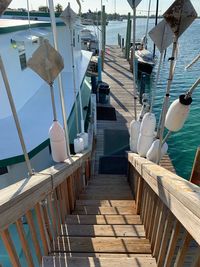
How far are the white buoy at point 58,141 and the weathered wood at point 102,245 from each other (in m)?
0.81

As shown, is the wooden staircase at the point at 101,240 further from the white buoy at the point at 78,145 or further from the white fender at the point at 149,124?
the white fender at the point at 149,124

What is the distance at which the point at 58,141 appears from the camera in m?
2.40

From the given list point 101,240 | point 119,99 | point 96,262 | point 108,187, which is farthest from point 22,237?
point 119,99

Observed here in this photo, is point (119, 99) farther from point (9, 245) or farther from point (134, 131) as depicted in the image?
point (9, 245)

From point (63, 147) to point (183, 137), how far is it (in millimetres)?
7878

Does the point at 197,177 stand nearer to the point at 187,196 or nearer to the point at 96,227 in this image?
the point at 96,227

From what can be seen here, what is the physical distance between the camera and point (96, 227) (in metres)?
2.74

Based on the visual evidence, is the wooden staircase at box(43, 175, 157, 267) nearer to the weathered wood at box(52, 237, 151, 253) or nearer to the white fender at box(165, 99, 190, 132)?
the weathered wood at box(52, 237, 151, 253)

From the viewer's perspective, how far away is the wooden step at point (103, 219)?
290 cm

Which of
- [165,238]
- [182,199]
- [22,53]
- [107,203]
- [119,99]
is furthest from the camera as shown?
[119,99]

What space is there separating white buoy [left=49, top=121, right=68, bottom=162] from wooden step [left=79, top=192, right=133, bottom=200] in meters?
1.77

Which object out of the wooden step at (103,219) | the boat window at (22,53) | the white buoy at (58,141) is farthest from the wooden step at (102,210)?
the boat window at (22,53)

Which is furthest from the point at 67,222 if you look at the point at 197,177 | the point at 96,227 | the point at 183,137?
the point at 183,137

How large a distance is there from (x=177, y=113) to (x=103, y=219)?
1751 millimetres
